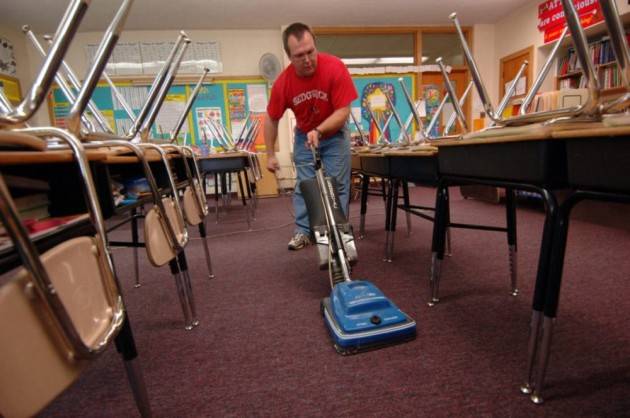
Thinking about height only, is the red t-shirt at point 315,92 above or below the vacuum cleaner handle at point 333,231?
above

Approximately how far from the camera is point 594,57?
4094 millimetres

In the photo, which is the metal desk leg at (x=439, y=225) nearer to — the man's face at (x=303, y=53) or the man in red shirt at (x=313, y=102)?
the man in red shirt at (x=313, y=102)

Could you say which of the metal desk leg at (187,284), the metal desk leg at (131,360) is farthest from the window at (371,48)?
the metal desk leg at (131,360)

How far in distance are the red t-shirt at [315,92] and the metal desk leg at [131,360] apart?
1.62 metres

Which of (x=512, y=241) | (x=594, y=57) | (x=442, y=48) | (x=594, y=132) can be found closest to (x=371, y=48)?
(x=442, y=48)

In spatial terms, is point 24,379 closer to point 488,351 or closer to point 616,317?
point 488,351

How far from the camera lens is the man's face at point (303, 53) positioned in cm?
180

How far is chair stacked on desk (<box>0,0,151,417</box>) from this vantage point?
1.17ft

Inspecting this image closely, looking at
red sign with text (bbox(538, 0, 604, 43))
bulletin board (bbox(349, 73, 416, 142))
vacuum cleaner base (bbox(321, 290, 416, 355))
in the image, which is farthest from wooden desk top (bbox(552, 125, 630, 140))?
bulletin board (bbox(349, 73, 416, 142))

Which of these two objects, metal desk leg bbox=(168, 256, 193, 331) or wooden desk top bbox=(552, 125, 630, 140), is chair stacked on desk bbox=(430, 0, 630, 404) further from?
metal desk leg bbox=(168, 256, 193, 331)

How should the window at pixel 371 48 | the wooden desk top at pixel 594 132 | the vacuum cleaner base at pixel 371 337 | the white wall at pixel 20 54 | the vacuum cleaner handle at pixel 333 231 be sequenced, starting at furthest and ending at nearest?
the window at pixel 371 48
the white wall at pixel 20 54
the vacuum cleaner handle at pixel 333 231
the vacuum cleaner base at pixel 371 337
the wooden desk top at pixel 594 132

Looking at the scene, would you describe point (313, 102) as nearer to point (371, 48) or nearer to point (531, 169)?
point (531, 169)

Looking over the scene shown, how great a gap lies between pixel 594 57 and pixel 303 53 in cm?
428

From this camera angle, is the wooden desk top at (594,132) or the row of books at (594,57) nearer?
the wooden desk top at (594,132)
